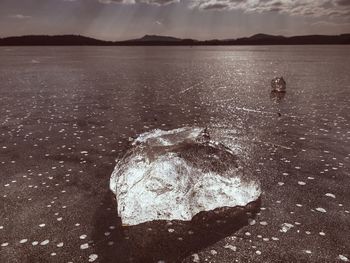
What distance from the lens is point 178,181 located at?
842 cm

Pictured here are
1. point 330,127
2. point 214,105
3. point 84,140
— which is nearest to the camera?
point 84,140

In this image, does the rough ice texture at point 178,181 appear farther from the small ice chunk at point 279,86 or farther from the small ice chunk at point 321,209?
the small ice chunk at point 279,86

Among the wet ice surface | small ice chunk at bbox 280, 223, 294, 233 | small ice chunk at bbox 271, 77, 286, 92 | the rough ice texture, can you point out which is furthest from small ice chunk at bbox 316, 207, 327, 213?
small ice chunk at bbox 271, 77, 286, 92

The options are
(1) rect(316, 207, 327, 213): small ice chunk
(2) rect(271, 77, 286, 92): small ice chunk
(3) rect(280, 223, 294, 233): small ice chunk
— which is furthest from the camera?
(2) rect(271, 77, 286, 92): small ice chunk

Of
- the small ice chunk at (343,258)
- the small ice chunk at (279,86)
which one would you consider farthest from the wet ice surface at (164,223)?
the small ice chunk at (279,86)

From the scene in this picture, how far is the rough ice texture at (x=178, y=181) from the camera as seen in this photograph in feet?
27.3

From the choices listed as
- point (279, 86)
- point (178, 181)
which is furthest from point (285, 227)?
point (279, 86)

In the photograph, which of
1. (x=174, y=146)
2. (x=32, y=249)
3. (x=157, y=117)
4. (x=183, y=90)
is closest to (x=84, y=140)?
(x=157, y=117)

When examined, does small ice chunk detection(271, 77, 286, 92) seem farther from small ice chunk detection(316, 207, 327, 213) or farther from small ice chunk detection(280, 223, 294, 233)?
small ice chunk detection(280, 223, 294, 233)

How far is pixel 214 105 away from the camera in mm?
22766

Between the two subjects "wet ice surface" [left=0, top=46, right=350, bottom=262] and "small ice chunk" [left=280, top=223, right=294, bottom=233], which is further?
"small ice chunk" [left=280, top=223, right=294, bottom=233]

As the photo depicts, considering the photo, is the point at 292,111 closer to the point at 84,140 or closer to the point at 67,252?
the point at 84,140

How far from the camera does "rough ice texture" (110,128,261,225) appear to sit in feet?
27.3

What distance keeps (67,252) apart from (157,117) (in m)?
12.6
